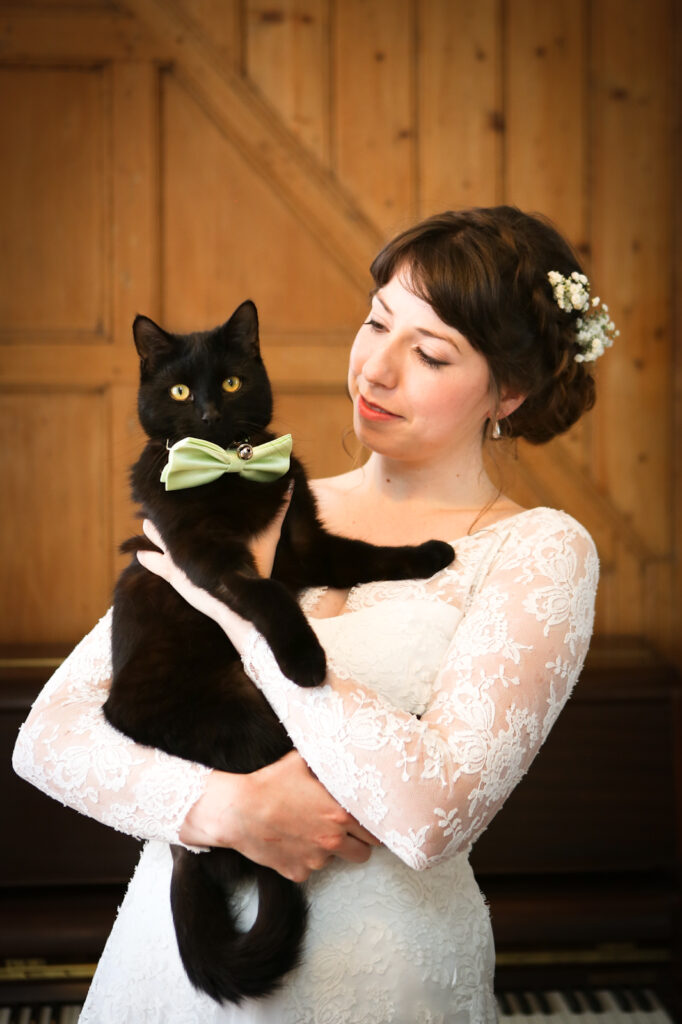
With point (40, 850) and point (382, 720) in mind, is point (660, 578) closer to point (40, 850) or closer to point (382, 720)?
point (40, 850)

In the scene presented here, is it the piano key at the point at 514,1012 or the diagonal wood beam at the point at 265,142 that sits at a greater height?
the diagonal wood beam at the point at 265,142

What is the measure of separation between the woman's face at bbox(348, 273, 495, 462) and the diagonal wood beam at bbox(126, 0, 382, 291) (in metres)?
1.77

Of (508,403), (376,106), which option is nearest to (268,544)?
(508,403)

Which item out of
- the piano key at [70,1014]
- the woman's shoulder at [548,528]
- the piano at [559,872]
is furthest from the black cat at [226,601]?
the piano key at [70,1014]

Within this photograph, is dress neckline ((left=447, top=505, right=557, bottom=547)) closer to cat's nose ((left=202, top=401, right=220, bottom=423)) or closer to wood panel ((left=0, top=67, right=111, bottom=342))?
cat's nose ((left=202, top=401, right=220, bottom=423))

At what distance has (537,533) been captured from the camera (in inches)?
54.1

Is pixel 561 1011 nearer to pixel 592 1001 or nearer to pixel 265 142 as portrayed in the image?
pixel 592 1001

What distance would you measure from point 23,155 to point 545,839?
2668 millimetres

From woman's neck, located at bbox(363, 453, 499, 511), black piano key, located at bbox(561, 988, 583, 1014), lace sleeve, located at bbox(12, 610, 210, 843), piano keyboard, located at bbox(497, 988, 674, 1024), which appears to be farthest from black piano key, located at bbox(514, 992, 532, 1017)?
lace sleeve, located at bbox(12, 610, 210, 843)

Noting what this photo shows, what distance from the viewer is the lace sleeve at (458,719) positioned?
3.62 ft

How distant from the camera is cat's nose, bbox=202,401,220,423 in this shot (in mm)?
1358

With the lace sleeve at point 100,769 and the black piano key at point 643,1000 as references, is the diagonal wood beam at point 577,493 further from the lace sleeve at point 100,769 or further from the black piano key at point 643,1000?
the lace sleeve at point 100,769

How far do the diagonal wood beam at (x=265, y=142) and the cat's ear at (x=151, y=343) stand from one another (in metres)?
1.86

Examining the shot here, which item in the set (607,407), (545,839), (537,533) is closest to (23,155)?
(607,407)
